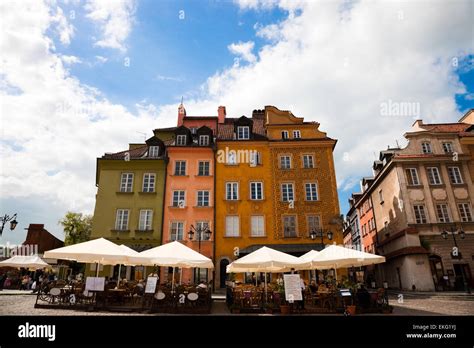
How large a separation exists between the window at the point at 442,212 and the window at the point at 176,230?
21788 mm

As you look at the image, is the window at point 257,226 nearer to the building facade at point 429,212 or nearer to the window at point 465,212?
the building facade at point 429,212

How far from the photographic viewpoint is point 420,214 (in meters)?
24.4

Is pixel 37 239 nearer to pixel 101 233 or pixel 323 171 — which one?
pixel 101 233

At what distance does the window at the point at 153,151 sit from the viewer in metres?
26.9

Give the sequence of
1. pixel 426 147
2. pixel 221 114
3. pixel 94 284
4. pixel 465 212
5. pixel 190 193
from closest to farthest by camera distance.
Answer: pixel 94 284, pixel 465 212, pixel 190 193, pixel 426 147, pixel 221 114

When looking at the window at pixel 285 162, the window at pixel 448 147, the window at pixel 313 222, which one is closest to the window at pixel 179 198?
the window at pixel 285 162

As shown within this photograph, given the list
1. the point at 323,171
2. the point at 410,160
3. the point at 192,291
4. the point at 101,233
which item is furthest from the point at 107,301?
the point at 410,160

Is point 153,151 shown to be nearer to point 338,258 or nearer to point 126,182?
point 126,182

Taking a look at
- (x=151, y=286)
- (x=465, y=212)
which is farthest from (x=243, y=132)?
(x=465, y=212)

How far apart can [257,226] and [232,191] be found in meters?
3.81

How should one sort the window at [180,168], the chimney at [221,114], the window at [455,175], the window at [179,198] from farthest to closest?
the chimney at [221,114] < the window at [180,168] < the window at [455,175] < the window at [179,198]

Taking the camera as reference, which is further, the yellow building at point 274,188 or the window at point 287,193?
the window at point 287,193
